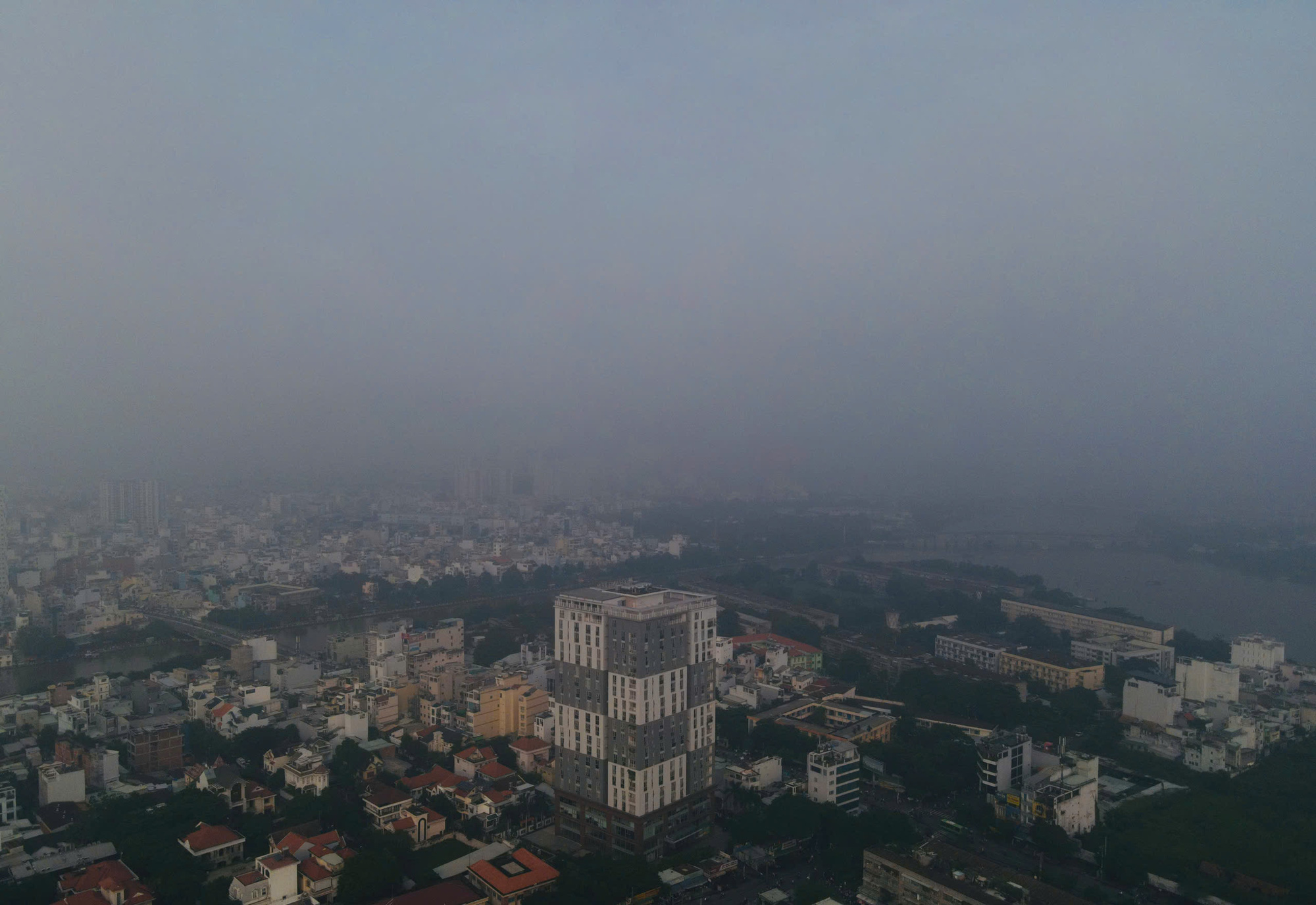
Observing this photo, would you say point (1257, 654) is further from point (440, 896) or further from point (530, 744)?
point (440, 896)

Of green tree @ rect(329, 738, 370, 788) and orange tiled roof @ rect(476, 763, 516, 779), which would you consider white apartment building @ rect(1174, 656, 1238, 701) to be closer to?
orange tiled roof @ rect(476, 763, 516, 779)

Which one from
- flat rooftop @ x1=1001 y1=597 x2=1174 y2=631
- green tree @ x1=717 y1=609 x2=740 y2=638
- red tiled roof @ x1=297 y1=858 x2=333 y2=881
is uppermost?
red tiled roof @ x1=297 y1=858 x2=333 y2=881

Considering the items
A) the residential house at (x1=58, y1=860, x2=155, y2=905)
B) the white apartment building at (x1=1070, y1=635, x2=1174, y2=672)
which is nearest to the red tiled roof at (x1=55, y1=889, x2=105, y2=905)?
the residential house at (x1=58, y1=860, x2=155, y2=905)

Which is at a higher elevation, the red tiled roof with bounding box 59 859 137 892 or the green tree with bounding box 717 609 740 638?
the red tiled roof with bounding box 59 859 137 892

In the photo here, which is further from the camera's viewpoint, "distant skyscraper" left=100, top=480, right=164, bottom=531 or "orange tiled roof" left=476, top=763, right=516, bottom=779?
"distant skyscraper" left=100, top=480, right=164, bottom=531

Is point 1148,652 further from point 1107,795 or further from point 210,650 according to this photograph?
point 210,650
